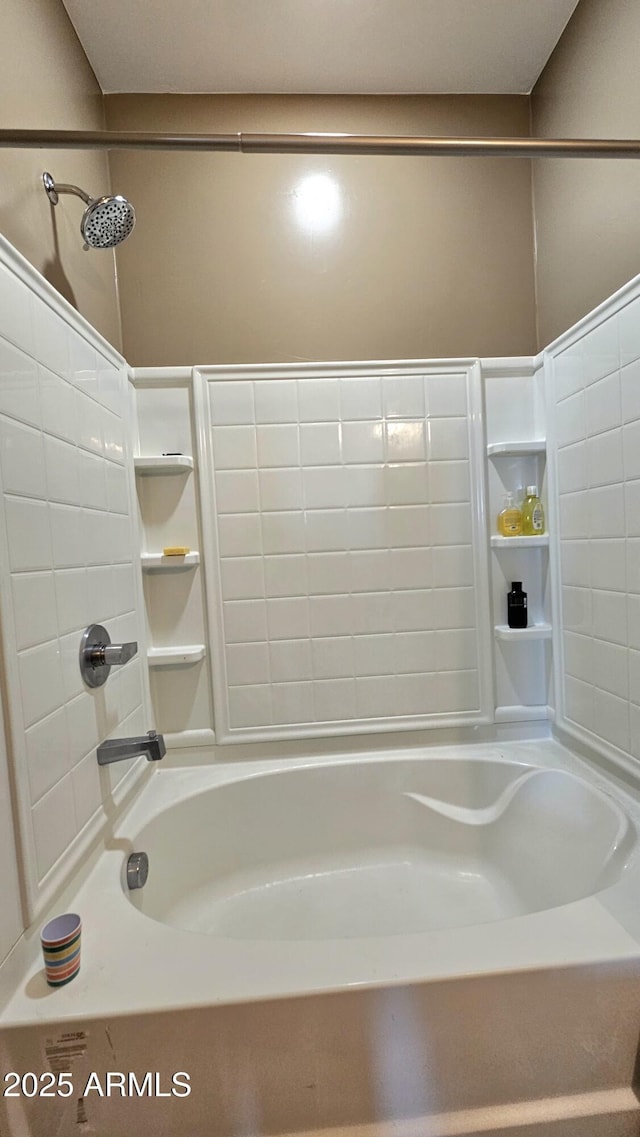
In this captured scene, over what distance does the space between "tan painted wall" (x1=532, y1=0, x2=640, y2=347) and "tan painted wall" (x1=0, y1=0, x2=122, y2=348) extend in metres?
1.29

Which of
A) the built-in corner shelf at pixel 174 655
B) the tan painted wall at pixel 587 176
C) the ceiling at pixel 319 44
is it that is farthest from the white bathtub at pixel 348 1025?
the ceiling at pixel 319 44

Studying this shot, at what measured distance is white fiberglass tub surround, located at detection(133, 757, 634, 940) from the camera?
1.26 meters

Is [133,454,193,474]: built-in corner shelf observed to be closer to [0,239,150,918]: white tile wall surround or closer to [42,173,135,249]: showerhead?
[0,239,150,918]: white tile wall surround

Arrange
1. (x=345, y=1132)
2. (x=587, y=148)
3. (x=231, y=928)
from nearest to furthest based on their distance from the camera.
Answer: (x=345, y=1132), (x=587, y=148), (x=231, y=928)

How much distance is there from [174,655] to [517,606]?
1.06m

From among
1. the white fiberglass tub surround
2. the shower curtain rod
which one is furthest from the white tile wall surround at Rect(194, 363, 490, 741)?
the shower curtain rod

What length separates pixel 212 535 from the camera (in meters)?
1.52

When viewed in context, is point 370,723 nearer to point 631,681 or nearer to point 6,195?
point 631,681

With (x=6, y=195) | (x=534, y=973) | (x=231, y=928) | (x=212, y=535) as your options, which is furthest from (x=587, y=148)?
(x=231, y=928)

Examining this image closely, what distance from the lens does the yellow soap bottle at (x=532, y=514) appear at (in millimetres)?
1538

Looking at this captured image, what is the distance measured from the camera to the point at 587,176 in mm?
1313

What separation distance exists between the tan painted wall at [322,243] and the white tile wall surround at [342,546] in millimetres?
128

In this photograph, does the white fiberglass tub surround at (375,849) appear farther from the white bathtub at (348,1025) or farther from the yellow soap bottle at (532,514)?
the yellow soap bottle at (532,514)

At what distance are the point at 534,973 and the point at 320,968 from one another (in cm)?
32
